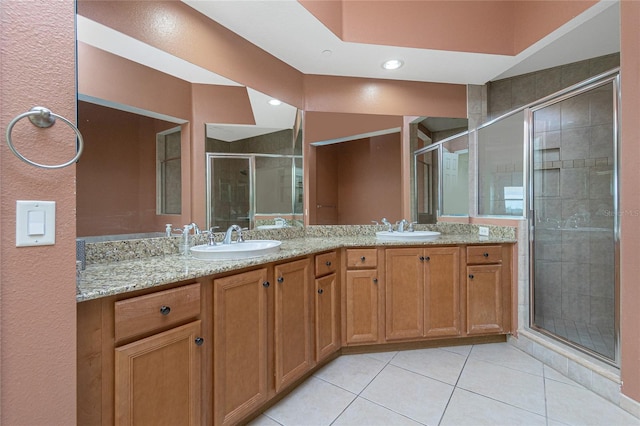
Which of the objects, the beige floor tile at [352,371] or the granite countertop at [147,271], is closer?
the granite countertop at [147,271]

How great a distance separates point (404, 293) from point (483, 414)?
799 mm

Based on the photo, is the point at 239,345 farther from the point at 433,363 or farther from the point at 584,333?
the point at 584,333

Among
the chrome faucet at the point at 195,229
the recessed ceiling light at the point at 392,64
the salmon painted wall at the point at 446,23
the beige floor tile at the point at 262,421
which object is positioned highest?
the salmon painted wall at the point at 446,23

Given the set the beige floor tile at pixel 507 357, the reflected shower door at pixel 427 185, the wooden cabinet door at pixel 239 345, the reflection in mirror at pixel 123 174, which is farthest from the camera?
the reflected shower door at pixel 427 185

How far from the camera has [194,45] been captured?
1740 mm

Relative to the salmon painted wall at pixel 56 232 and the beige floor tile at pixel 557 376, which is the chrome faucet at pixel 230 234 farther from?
the beige floor tile at pixel 557 376


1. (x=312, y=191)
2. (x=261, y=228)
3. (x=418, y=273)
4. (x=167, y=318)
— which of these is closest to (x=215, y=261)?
(x=167, y=318)

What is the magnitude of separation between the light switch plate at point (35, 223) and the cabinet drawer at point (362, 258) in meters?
1.59

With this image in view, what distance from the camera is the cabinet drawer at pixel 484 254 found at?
2.18m

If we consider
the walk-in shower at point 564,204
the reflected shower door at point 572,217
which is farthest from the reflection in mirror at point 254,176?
the reflected shower door at point 572,217

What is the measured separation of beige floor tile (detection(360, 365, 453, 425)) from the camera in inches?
58.7

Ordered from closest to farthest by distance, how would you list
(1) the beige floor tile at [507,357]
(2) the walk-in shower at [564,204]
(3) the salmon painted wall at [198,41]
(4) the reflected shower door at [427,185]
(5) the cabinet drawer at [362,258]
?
(3) the salmon painted wall at [198,41] → (1) the beige floor tile at [507,357] → (5) the cabinet drawer at [362,258] → (2) the walk-in shower at [564,204] → (4) the reflected shower door at [427,185]

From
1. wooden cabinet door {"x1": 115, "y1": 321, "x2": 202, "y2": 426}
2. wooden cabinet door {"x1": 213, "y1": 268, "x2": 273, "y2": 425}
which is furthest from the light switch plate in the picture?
wooden cabinet door {"x1": 213, "y1": 268, "x2": 273, "y2": 425}

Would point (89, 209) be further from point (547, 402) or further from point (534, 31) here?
point (534, 31)
